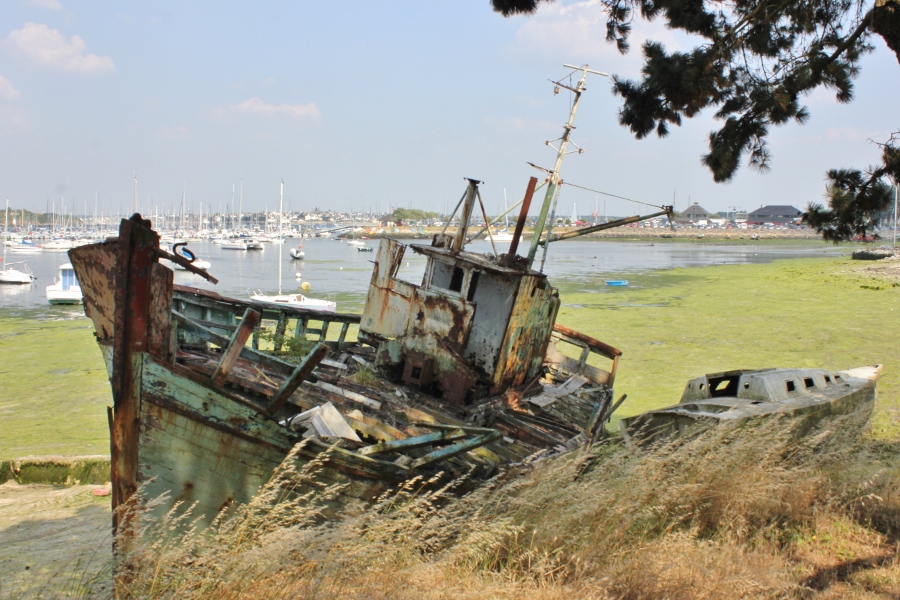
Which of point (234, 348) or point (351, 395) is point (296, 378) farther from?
point (351, 395)

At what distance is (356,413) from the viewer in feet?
22.9

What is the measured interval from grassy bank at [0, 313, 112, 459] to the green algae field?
0.08ft

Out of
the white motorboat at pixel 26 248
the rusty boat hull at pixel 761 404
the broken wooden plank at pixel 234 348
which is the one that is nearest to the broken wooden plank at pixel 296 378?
the broken wooden plank at pixel 234 348

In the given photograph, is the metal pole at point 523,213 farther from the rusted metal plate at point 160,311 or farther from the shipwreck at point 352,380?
the rusted metal plate at point 160,311

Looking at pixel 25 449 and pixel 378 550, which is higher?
pixel 378 550

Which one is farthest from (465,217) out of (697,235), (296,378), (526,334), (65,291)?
(697,235)

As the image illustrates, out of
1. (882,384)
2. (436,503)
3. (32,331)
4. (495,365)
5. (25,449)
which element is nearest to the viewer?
(436,503)

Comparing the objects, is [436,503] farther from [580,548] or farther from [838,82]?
[838,82]

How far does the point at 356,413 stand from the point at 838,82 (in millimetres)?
6896

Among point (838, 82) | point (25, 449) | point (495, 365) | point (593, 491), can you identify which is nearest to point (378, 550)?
point (593, 491)

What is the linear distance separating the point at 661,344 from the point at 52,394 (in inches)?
587

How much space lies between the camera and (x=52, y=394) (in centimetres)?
1405

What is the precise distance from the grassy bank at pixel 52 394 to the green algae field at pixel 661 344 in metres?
0.02

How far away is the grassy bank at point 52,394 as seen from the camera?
1105 cm
